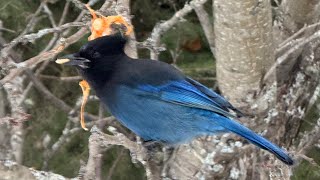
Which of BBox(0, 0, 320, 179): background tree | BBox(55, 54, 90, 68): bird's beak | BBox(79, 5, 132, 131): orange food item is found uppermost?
BBox(79, 5, 132, 131): orange food item

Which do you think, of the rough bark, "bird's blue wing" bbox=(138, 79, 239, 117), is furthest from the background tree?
"bird's blue wing" bbox=(138, 79, 239, 117)

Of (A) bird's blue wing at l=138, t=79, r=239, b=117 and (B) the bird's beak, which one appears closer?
(B) the bird's beak

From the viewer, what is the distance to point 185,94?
2.56 metres

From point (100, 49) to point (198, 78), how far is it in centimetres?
153

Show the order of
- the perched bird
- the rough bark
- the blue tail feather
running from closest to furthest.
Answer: the blue tail feather < the perched bird < the rough bark

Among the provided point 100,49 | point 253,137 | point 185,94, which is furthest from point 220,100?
point 100,49

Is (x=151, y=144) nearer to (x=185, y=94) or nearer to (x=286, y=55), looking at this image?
(x=185, y=94)

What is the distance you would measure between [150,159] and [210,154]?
2.10 feet

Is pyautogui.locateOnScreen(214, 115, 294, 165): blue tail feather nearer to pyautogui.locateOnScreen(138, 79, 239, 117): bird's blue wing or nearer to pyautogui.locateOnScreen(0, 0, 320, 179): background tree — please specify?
pyautogui.locateOnScreen(138, 79, 239, 117): bird's blue wing

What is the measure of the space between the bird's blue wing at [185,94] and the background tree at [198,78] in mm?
151

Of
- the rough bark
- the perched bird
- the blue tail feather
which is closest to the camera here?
the blue tail feather

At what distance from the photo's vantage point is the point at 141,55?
13.6 feet

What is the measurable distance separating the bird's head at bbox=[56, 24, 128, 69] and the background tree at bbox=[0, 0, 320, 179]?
6 centimetres

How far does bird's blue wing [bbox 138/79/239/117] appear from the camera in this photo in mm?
2518
